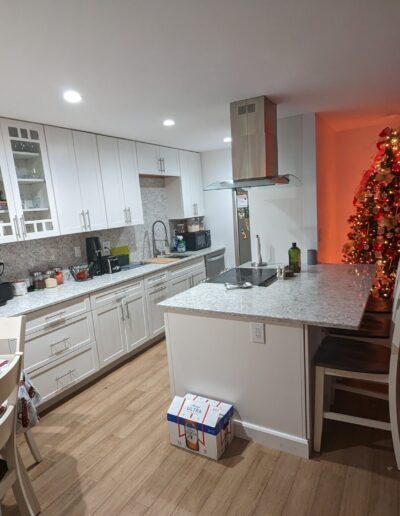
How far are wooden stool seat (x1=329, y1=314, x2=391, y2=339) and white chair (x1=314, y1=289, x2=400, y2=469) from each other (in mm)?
70

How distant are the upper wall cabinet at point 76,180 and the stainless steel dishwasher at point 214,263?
1677 mm

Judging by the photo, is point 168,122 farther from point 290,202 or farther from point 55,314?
point 55,314

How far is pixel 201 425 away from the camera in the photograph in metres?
1.91

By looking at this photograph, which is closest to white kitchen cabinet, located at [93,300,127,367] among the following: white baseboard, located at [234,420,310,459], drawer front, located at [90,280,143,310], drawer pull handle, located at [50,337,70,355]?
drawer front, located at [90,280,143,310]

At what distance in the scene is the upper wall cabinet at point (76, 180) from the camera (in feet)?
9.60

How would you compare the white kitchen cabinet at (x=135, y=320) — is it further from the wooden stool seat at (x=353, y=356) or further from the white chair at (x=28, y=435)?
the wooden stool seat at (x=353, y=356)

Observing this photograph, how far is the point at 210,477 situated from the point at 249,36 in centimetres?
235

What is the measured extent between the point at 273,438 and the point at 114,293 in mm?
1835

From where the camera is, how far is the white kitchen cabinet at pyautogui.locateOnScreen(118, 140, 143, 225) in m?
3.63

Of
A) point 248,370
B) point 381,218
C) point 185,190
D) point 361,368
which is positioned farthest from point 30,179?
point 381,218

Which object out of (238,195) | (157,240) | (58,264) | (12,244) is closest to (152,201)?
(157,240)

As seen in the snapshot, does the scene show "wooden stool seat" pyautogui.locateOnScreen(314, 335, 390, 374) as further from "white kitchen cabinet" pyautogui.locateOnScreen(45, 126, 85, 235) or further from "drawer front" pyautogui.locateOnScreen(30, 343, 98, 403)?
"white kitchen cabinet" pyautogui.locateOnScreen(45, 126, 85, 235)

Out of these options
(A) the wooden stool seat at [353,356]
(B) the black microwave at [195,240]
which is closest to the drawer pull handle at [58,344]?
(A) the wooden stool seat at [353,356]

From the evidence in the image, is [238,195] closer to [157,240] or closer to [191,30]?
[157,240]
